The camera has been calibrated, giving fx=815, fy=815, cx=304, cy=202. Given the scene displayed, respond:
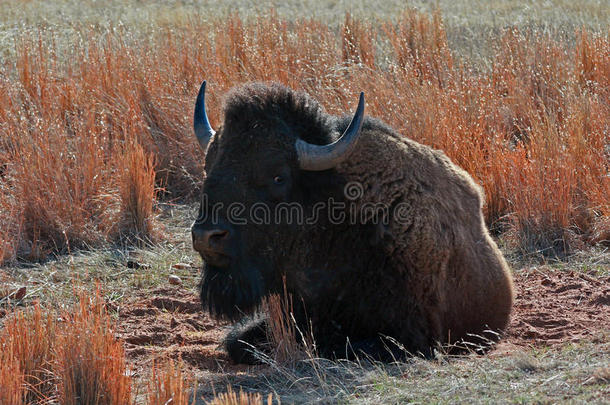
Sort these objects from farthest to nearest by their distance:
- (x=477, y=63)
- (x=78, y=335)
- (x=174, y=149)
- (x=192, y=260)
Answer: (x=477, y=63) < (x=174, y=149) < (x=192, y=260) < (x=78, y=335)

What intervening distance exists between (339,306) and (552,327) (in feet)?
6.16

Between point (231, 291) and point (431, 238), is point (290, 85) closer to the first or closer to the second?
point (431, 238)

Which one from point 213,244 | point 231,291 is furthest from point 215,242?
point 231,291

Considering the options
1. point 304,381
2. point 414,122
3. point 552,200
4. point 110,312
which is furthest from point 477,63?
point 304,381

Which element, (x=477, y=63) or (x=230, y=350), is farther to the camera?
(x=477, y=63)

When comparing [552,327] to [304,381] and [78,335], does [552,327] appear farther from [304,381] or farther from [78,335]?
[78,335]

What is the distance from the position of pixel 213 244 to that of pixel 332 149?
98cm

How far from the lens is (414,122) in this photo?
9.22 metres

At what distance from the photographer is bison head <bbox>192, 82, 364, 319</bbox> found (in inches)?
204

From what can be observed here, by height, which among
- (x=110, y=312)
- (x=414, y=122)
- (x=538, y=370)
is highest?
(x=414, y=122)

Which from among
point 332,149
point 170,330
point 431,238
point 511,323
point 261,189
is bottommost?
point 170,330

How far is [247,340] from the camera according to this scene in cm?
573

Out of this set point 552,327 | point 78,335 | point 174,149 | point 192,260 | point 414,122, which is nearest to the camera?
point 78,335

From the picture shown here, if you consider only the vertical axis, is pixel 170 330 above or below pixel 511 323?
below
